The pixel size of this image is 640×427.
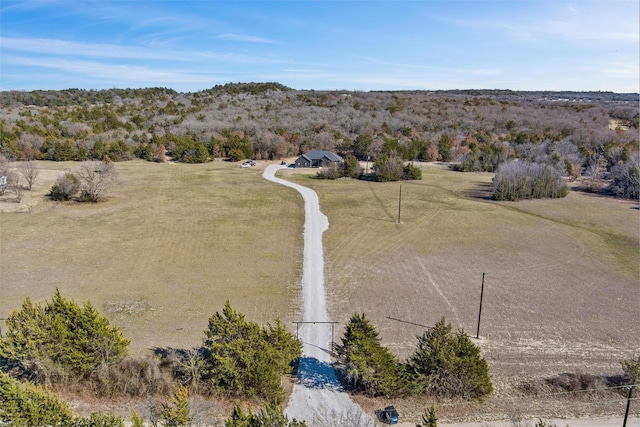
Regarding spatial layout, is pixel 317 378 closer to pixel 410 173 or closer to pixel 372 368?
pixel 372 368

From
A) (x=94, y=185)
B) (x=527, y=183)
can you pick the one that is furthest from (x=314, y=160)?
(x=94, y=185)

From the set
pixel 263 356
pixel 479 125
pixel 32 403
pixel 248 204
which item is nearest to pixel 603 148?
pixel 479 125

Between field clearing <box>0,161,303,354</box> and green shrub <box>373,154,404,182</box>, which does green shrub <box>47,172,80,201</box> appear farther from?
green shrub <box>373,154,404,182</box>

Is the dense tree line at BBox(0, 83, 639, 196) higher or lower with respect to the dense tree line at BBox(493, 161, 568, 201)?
higher

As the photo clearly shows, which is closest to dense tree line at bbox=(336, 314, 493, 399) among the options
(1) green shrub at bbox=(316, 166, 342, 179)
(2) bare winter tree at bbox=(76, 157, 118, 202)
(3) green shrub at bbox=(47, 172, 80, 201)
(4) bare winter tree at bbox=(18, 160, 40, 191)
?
(2) bare winter tree at bbox=(76, 157, 118, 202)

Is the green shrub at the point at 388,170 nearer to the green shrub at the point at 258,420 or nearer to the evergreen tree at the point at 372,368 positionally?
the evergreen tree at the point at 372,368

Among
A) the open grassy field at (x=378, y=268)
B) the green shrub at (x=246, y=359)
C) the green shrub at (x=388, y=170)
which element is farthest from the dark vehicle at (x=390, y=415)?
the green shrub at (x=388, y=170)
